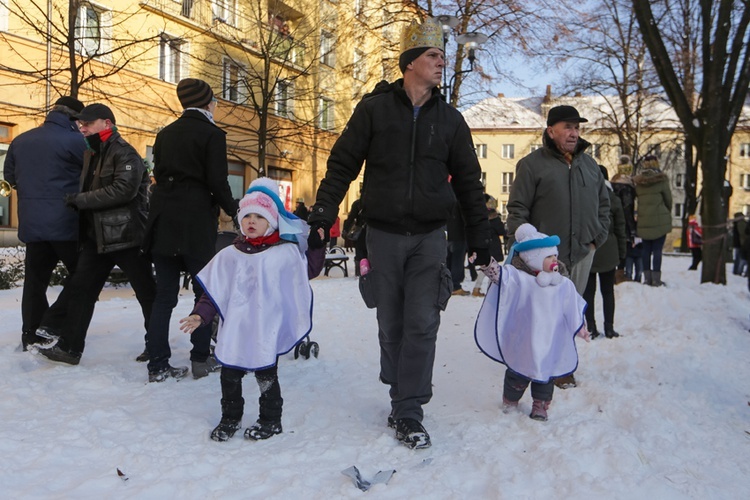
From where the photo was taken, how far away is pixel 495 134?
64.4 m

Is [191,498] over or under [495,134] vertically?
under

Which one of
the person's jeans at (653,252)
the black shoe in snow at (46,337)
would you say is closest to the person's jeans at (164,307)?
the black shoe in snow at (46,337)

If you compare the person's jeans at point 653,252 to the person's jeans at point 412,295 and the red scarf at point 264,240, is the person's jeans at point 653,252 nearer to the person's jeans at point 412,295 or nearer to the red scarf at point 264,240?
the person's jeans at point 412,295

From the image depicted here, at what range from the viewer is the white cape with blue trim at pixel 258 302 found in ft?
11.7

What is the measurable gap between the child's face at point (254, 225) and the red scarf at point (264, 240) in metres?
0.04

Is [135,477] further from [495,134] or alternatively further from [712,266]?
[495,134]

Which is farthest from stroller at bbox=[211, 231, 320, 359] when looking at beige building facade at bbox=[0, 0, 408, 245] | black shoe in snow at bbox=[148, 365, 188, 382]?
beige building facade at bbox=[0, 0, 408, 245]

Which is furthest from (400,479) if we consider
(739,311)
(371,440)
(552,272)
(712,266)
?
(712,266)

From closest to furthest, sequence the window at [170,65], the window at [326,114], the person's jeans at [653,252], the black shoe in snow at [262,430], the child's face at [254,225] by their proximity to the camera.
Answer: the black shoe in snow at [262,430], the child's face at [254,225], the person's jeans at [653,252], the window at [170,65], the window at [326,114]

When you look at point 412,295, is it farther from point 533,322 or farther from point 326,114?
point 326,114

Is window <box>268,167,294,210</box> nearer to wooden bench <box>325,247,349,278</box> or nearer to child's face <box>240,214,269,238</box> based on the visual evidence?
wooden bench <box>325,247,349,278</box>

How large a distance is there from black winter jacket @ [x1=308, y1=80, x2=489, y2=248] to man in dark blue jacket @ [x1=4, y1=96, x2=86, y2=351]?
260cm

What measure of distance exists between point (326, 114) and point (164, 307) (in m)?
28.6

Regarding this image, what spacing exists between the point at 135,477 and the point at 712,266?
35.5 ft
